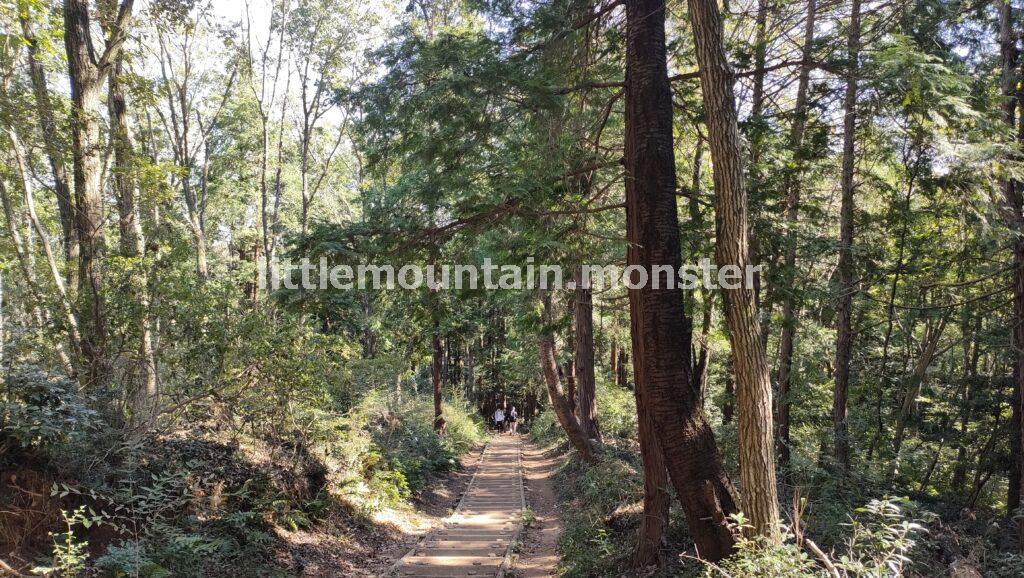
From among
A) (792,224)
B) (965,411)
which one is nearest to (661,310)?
(792,224)

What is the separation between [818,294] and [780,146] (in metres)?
2.27

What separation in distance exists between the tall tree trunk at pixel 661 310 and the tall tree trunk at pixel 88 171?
627 cm

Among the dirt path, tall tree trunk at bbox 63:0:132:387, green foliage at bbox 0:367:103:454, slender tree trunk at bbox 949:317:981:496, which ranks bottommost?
the dirt path

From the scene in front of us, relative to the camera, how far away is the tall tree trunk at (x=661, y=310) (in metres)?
5.38

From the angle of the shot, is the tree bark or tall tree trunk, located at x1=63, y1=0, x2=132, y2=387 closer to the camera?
tall tree trunk, located at x1=63, y1=0, x2=132, y2=387

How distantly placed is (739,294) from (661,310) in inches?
32.0

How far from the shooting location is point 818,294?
26.7ft

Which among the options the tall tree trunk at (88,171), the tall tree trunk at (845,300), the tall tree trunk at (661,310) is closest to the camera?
the tall tree trunk at (661,310)

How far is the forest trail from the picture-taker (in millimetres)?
8219

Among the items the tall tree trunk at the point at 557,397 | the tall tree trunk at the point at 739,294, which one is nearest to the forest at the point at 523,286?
the tall tree trunk at the point at 739,294

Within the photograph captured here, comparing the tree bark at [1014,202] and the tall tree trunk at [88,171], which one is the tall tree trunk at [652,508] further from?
the tall tree trunk at [88,171]

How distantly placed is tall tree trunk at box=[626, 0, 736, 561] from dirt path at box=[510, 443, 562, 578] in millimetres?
3827

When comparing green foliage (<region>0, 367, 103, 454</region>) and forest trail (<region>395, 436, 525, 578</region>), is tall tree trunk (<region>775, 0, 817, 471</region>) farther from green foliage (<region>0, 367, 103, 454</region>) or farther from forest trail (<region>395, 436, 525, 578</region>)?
green foliage (<region>0, 367, 103, 454</region>)

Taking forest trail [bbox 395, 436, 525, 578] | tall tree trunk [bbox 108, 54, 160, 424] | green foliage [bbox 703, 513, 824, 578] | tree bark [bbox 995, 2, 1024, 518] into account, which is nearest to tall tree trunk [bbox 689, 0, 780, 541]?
green foliage [bbox 703, 513, 824, 578]
